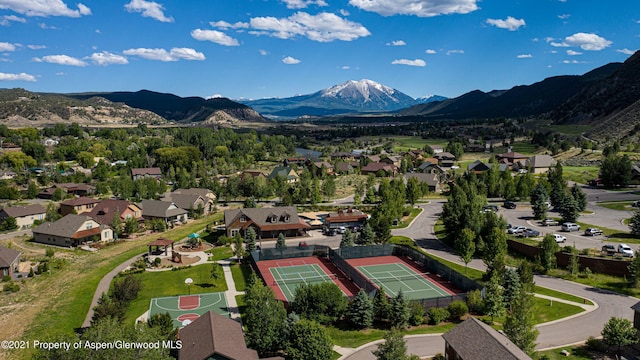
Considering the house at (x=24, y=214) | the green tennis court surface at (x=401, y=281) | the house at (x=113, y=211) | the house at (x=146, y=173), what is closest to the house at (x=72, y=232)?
the house at (x=113, y=211)

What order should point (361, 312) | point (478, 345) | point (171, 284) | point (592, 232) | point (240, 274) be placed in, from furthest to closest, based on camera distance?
point (592, 232)
point (240, 274)
point (171, 284)
point (361, 312)
point (478, 345)

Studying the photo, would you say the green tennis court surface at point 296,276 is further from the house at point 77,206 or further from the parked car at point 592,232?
the house at point 77,206

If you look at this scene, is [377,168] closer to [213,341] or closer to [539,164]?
[539,164]

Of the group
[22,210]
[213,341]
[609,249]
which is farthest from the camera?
[22,210]

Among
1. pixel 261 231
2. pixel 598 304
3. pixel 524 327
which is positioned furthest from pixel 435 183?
pixel 524 327

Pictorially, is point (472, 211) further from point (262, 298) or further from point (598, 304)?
point (262, 298)

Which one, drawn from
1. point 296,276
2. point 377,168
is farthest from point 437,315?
point 377,168

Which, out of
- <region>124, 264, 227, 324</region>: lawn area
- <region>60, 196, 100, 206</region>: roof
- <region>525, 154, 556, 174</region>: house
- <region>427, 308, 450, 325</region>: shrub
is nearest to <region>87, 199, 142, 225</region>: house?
<region>60, 196, 100, 206</region>: roof
